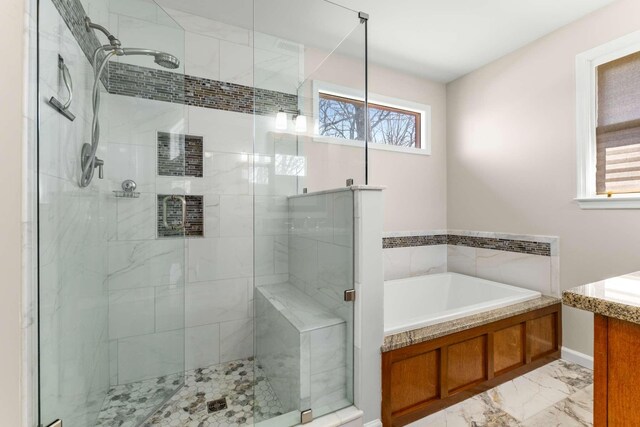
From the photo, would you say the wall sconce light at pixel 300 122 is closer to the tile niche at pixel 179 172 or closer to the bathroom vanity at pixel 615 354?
the tile niche at pixel 179 172

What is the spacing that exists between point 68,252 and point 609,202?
3.24 m

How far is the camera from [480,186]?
2908 millimetres

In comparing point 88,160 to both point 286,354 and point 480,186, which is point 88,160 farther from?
point 480,186

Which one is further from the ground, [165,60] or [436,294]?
[165,60]

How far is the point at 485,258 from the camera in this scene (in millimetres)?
2828

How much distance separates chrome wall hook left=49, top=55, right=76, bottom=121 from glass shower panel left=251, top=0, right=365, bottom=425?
0.97 m

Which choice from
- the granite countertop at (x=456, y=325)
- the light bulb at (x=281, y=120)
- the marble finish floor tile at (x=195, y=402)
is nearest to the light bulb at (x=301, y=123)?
the light bulb at (x=281, y=120)

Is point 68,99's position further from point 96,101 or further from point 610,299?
point 610,299

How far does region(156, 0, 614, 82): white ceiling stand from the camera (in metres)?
2.02

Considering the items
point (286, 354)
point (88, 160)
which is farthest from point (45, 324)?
point (286, 354)

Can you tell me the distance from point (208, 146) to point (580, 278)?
3.00 metres

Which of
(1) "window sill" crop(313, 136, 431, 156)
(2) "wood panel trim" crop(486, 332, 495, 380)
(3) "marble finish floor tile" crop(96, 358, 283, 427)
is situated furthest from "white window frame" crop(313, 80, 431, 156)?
(3) "marble finish floor tile" crop(96, 358, 283, 427)

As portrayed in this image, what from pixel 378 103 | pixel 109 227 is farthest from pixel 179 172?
pixel 378 103

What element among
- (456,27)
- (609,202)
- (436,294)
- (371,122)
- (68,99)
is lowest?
(436,294)
